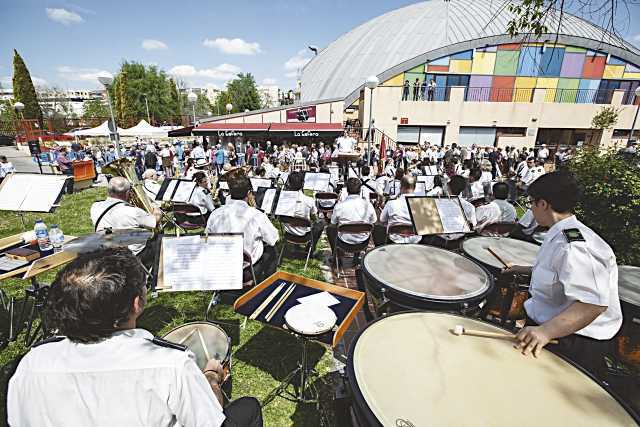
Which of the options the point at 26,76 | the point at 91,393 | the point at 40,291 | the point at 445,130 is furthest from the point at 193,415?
the point at 26,76

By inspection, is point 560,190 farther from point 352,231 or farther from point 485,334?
point 352,231

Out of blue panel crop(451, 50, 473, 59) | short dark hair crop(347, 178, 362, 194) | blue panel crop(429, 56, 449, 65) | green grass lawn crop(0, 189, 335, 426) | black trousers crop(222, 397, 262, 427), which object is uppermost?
blue panel crop(451, 50, 473, 59)

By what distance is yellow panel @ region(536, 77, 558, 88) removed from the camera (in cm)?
2514

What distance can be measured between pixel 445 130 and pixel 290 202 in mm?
21206

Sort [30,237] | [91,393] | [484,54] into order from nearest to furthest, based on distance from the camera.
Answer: [91,393]
[30,237]
[484,54]

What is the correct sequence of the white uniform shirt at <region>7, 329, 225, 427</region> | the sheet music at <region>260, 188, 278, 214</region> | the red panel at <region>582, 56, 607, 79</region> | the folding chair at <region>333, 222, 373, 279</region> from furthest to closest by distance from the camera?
the red panel at <region>582, 56, 607, 79</region> → the sheet music at <region>260, 188, 278, 214</region> → the folding chair at <region>333, 222, 373, 279</region> → the white uniform shirt at <region>7, 329, 225, 427</region>

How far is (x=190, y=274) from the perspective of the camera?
2.85 metres

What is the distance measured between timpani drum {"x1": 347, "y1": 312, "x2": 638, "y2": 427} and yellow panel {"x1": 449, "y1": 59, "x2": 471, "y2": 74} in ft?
91.7

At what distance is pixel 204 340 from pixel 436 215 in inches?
125

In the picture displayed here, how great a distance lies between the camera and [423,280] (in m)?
2.93

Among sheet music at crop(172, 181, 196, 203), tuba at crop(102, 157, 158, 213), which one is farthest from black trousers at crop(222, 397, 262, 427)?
sheet music at crop(172, 181, 196, 203)

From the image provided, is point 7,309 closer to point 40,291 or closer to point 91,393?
point 40,291

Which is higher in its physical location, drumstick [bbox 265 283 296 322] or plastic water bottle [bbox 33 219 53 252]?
plastic water bottle [bbox 33 219 53 252]

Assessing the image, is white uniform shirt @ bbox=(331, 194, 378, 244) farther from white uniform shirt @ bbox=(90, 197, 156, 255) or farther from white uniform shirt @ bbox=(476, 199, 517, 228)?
white uniform shirt @ bbox=(90, 197, 156, 255)
